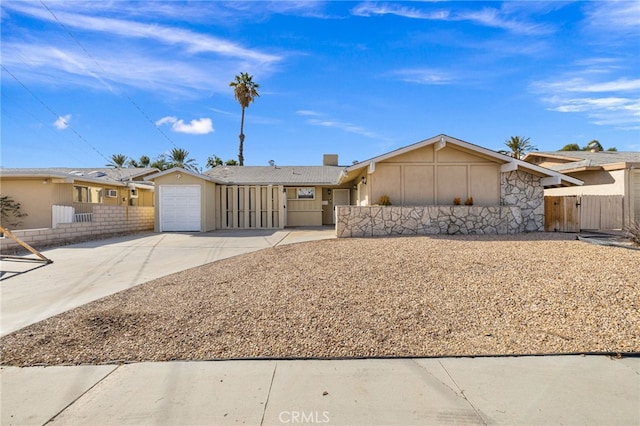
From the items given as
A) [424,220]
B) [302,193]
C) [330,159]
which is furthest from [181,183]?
[424,220]

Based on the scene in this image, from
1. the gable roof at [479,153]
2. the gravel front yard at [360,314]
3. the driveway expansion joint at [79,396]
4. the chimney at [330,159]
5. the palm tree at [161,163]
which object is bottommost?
the driveway expansion joint at [79,396]

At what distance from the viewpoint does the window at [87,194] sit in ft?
50.4

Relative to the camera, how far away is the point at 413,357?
3.23 m

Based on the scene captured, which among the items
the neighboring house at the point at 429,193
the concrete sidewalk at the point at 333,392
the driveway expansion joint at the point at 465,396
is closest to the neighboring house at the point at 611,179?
the neighboring house at the point at 429,193

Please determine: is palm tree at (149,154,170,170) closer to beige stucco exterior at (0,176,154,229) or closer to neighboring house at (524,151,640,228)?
beige stucco exterior at (0,176,154,229)

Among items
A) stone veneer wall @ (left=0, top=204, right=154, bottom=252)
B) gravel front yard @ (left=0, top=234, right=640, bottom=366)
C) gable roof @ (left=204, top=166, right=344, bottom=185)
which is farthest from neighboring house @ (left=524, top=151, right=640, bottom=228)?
stone veneer wall @ (left=0, top=204, right=154, bottom=252)

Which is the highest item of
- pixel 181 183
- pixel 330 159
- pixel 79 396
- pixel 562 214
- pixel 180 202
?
pixel 330 159

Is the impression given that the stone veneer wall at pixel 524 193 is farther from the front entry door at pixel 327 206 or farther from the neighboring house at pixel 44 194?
the neighboring house at pixel 44 194

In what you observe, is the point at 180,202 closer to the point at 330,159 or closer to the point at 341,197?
the point at 341,197

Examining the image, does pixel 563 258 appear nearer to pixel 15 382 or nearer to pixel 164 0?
pixel 15 382

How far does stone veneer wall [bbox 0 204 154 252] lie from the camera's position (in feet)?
33.4

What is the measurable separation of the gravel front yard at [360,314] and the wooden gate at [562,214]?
666cm

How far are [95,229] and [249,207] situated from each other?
6.92 metres

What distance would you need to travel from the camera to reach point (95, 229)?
13.2m
